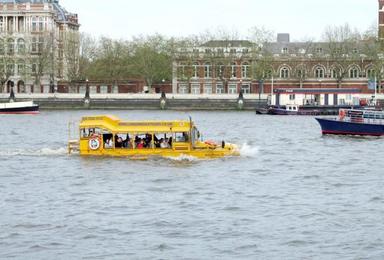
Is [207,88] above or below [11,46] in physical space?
below

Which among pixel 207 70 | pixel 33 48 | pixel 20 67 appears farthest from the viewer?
pixel 33 48

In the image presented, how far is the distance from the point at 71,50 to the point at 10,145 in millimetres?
92489

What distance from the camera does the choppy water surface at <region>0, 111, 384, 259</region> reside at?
35000mm

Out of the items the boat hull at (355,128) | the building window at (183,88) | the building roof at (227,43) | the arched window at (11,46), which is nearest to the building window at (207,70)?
the building roof at (227,43)

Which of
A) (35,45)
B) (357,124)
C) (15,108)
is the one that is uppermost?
(35,45)

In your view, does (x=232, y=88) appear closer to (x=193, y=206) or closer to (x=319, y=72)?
(x=319, y=72)

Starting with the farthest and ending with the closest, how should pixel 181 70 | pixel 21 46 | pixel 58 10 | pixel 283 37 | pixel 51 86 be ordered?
1. pixel 58 10
2. pixel 21 46
3. pixel 283 37
4. pixel 51 86
5. pixel 181 70

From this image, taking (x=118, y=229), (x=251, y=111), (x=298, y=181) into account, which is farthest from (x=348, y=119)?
(x=251, y=111)

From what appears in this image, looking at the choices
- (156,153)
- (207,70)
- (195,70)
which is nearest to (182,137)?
A: (156,153)

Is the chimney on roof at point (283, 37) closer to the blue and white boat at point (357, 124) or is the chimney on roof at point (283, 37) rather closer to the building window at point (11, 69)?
the building window at point (11, 69)

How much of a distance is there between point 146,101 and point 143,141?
87243 mm

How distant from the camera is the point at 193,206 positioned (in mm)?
42344

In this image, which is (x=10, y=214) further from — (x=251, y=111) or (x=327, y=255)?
(x=251, y=111)

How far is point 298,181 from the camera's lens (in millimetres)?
50750
